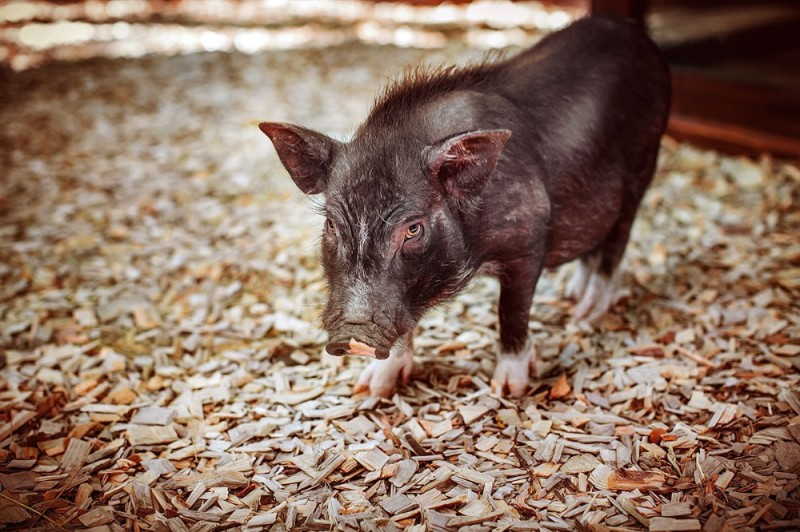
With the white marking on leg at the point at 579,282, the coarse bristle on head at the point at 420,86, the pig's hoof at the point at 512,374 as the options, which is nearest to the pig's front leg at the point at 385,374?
the pig's hoof at the point at 512,374

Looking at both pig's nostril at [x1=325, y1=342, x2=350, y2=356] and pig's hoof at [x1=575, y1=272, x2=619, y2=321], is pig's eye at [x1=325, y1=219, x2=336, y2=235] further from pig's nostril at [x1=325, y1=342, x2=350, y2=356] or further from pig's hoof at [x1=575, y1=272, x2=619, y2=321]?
pig's hoof at [x1=575, y1=272, x2=619, y2=321]

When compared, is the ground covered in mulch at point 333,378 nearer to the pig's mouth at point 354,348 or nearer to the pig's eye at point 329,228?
the pig's mouth at point 354,348

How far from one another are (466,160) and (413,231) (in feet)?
1.22

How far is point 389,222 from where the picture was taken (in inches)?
115

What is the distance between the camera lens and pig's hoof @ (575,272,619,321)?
430 centimetres

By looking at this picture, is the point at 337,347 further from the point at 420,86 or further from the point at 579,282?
the point at 579,282

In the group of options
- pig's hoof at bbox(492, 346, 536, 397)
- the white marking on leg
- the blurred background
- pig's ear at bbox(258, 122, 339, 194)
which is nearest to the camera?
pig's ear at bbox(258, 122, 339, 194)

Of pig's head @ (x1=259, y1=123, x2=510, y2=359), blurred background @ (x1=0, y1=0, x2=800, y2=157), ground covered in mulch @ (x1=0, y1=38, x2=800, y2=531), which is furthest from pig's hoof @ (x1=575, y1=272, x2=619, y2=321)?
blurred background @ (x1=0, y1=0, x2=800, y2=157)

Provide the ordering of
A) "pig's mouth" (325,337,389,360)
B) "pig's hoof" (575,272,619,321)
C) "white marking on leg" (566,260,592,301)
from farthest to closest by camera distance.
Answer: "white marking on leg" (566,260,592,301)
"pig's hoof" (575,272,619,321)
"pig's mouth" (325,337,389,360)

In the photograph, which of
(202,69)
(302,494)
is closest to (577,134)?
(302,494)

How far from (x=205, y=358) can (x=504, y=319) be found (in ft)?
5.67

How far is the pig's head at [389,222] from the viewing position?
2.87 m

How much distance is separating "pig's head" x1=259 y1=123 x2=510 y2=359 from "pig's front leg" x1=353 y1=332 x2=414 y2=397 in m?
0.55

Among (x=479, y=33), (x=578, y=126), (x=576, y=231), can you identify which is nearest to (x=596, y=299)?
(x=576, y=231)
